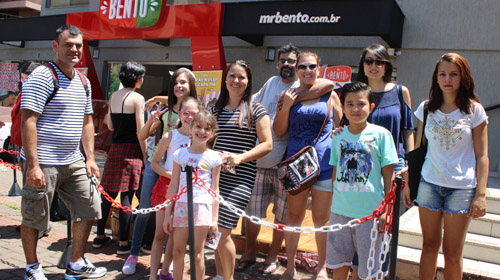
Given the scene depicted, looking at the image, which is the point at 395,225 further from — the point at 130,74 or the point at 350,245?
the point at 130,74

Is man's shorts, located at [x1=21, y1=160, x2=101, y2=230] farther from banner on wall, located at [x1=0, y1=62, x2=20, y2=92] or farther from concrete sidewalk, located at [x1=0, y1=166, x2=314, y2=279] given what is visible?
banner on wall, located at [x1=0, y1=62, x2=20, y2=92]

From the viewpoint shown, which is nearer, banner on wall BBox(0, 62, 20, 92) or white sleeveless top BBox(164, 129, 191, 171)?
white sleeveless top BBox(164, 129, 191, 171)

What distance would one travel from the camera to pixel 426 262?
3.12 m

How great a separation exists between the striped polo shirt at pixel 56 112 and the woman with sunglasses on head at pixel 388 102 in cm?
256

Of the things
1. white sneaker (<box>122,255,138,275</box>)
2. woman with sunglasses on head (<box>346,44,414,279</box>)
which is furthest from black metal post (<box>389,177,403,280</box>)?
white sneaker (<box>122,255,138,275</box>)

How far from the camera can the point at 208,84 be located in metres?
9.12

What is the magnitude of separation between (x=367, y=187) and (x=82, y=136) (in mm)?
2693

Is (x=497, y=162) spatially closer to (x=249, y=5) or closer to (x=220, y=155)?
(x=249, y=5)

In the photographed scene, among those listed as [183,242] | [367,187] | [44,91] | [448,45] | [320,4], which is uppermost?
[320,4]

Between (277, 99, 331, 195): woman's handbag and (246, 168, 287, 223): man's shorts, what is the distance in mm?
500

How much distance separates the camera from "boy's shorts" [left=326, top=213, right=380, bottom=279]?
2.86 m

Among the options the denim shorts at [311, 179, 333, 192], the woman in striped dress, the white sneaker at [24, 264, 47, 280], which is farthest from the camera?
the denim shorts at [311, 179, 333, 192]

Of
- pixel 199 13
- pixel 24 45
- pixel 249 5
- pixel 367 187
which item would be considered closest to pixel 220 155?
pixel 367 187

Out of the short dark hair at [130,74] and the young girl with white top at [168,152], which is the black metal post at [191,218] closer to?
the young girl with white top at [168,152]
